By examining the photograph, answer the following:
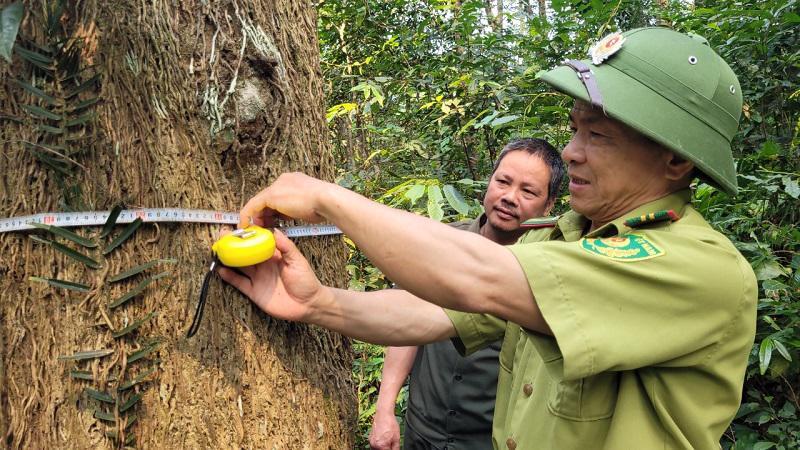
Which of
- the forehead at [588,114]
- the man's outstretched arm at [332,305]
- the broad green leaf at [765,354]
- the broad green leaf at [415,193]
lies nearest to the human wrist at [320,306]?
the man's outstretched arm at [332,305]

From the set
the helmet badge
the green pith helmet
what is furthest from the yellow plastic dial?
the helmet badge

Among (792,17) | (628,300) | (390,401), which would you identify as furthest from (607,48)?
(792,17)

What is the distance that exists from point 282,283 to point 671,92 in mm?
1134

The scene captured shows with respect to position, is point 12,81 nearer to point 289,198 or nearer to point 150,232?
point 150,232

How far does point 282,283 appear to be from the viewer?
5.36 ft

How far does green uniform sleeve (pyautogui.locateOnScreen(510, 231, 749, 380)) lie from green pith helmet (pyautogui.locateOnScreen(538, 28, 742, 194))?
0.27m

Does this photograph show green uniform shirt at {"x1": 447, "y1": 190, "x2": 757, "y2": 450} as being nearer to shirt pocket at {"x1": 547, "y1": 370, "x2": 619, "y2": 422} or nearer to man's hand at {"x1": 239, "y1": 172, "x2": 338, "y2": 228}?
shirt pocket at {"x1": 547, "y1": 370, "x2": 619, "y2": 422}

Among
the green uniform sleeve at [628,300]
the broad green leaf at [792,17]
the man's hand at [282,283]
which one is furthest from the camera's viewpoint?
the broad green leaf at [792,17]

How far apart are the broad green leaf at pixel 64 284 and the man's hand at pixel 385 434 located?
1.84m

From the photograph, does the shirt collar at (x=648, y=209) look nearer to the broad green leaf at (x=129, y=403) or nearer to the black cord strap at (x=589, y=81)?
the black cord strap at (x=589, y=81)

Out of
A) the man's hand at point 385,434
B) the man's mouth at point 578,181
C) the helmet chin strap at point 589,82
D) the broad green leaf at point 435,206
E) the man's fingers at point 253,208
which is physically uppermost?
the helmet chin strap at point 589,82

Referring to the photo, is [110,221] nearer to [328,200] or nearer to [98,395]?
[98,395]

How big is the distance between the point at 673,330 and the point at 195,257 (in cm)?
118

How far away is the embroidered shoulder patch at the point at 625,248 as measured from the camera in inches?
50.3
